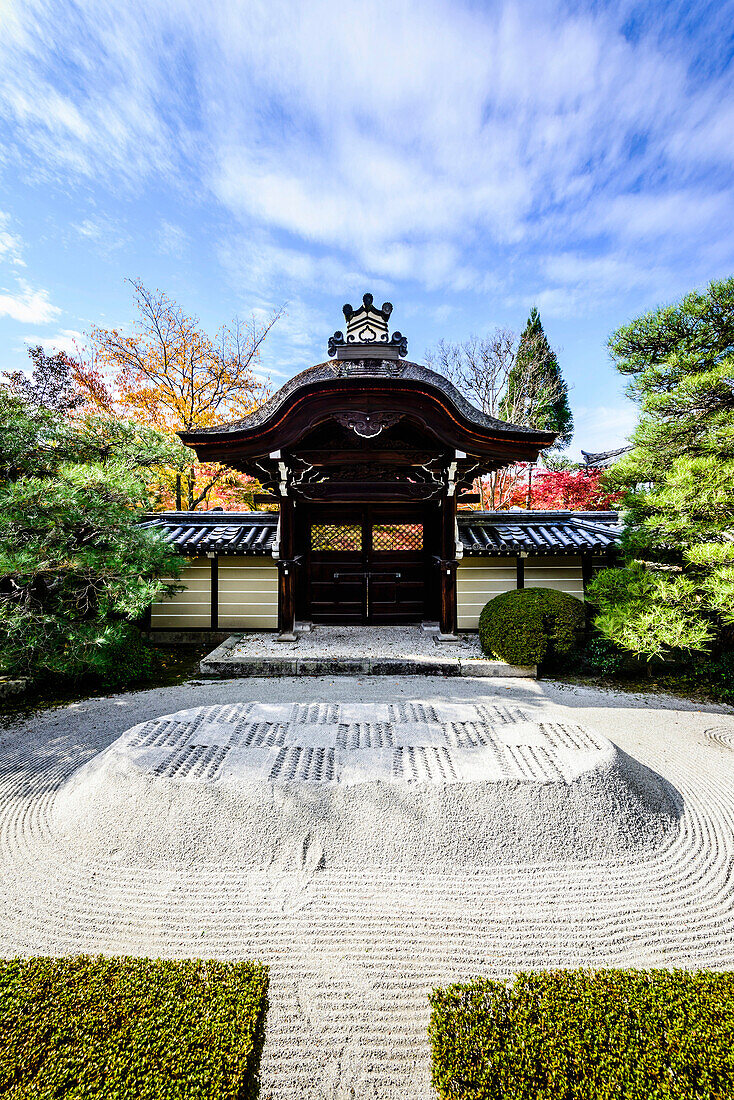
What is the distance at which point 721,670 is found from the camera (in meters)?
6.58

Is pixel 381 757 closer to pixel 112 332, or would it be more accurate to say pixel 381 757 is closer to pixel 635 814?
pixel 635 814

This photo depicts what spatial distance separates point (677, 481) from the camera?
5746mm

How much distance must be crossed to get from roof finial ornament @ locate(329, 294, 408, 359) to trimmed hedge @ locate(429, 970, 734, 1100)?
9195 mm

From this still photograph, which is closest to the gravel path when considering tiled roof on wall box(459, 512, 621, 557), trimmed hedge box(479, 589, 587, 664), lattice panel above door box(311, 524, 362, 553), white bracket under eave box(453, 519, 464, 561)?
trimmed hedge box(479, 589, 587, 664)

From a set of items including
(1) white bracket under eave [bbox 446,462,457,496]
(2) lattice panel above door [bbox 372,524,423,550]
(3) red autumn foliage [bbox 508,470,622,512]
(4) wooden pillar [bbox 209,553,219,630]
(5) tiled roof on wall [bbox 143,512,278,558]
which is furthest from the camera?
(3) red autumn foliage [bbox 508,470,622,512]

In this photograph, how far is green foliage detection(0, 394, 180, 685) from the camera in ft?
15.8

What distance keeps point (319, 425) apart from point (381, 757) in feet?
19.0

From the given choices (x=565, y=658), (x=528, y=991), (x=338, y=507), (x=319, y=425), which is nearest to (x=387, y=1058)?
(x=528, y=991)

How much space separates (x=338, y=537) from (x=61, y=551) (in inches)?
218

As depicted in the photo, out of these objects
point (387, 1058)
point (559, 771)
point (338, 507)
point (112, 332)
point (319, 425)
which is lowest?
point (387, 1058)

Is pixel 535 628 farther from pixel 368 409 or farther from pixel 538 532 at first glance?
pixel 368 409

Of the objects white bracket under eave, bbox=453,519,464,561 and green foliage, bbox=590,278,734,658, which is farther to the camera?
white bracket under eave, bbox=453,519,464,561

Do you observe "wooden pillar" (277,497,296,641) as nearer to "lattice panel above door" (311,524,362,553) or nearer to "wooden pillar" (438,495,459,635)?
"lattice panel above door" (311,524,362,553)

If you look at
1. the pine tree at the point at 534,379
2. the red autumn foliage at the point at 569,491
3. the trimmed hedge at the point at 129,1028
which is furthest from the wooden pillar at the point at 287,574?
the pine tree at the point at 534,379
